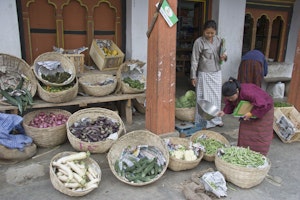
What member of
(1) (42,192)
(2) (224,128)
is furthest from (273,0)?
(1) (42,192)

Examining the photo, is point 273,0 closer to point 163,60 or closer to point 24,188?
point 163,60

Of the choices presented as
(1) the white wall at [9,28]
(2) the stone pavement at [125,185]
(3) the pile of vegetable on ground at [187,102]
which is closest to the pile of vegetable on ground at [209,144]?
(2) the stone pavement at [125,185]

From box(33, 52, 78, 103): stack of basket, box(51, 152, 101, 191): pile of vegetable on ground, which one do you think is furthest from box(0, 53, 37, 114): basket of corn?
box(51, 152, 101, 191): pile of vegetable on ground

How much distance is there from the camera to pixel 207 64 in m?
4.43

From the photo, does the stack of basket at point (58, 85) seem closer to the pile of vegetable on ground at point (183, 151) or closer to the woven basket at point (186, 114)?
the pile of vegetable on ground at point (183, 151)

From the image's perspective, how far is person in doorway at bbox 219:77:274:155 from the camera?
309 centimetres

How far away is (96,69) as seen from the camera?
5.20m

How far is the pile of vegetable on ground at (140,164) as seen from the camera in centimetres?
304

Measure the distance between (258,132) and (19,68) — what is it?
363cm

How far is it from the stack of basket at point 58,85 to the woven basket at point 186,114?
1800 millimetres

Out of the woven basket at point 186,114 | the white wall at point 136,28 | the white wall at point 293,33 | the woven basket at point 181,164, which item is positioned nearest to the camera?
the woven basket at point 181,164

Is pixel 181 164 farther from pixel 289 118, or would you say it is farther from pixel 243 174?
pixel 289 118

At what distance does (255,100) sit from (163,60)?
49.0 inches

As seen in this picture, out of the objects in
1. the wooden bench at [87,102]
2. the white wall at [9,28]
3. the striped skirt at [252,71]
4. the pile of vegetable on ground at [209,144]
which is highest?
the white wall at [9,28]
